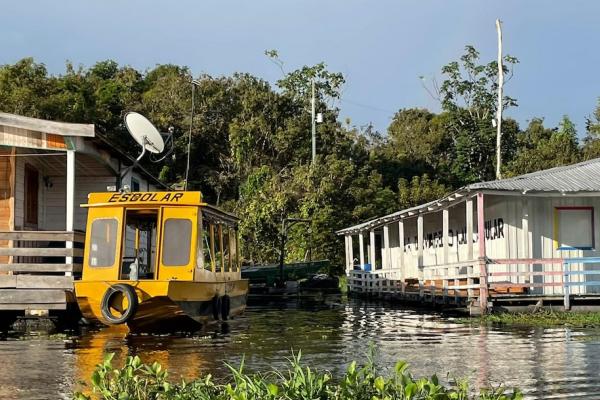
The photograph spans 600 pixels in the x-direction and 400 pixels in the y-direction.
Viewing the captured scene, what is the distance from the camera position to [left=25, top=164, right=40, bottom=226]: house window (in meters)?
20.5

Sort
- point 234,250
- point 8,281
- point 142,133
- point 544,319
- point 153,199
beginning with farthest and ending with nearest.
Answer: point 234,250 < point 142,133 < point 544,319 < point 8,281 < point 153,199

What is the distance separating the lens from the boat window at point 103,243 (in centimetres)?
1666

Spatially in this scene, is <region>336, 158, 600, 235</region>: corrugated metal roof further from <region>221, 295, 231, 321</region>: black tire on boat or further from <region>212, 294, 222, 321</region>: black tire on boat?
<region>212, 294, 222, 321</region>: black tire on boat

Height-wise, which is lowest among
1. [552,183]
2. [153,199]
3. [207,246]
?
[207,246]

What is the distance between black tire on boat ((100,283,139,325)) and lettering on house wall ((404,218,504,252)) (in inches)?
466

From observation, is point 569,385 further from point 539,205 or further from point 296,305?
point 296,305

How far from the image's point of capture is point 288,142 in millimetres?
52344

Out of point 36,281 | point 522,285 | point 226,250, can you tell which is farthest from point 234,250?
point 522,285

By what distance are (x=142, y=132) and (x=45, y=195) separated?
10.00ft

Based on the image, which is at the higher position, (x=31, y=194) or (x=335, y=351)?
(x=31, y=194)

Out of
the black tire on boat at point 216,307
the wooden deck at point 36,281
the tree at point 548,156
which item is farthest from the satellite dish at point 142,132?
the tree at point 548,156

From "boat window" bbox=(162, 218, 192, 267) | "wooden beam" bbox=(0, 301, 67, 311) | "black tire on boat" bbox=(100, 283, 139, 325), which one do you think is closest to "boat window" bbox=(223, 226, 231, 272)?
"boat window" bbox=(162, 218, 192, 267)

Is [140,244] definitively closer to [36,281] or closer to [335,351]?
[36,281]

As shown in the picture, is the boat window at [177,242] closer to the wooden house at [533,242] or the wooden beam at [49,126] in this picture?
the wooden beam at [49,126]
